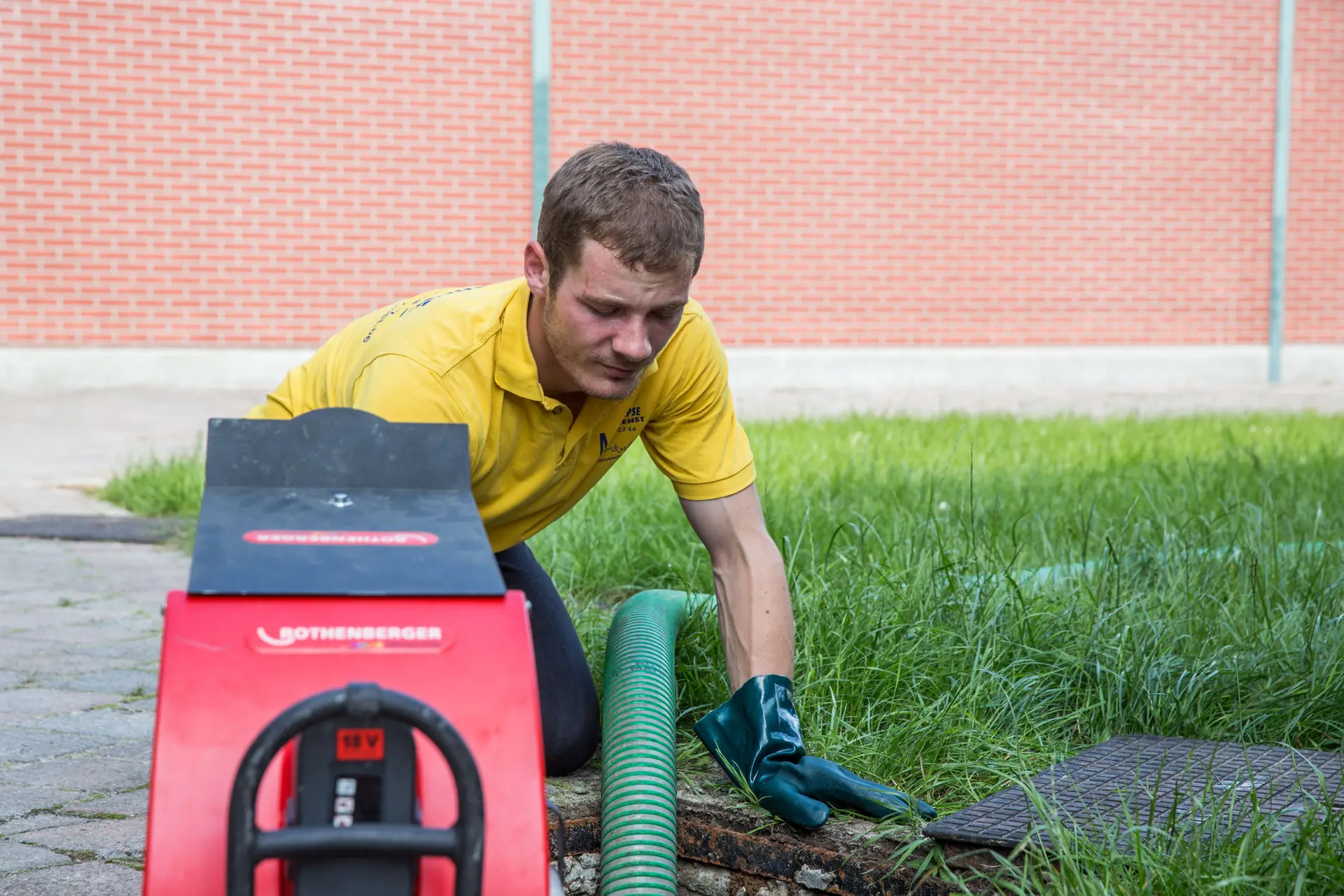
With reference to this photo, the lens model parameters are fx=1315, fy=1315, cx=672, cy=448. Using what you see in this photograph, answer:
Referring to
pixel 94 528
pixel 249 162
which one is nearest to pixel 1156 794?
pixel 94 528

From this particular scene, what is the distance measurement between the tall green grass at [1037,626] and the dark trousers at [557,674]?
0.70ft

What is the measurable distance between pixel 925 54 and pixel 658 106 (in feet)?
8.35

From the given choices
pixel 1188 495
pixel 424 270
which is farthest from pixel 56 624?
pixel 424 270

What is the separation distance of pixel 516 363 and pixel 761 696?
76 centimetres

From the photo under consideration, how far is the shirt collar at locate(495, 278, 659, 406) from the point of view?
236cm

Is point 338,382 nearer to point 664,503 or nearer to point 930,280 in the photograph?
point 664,503

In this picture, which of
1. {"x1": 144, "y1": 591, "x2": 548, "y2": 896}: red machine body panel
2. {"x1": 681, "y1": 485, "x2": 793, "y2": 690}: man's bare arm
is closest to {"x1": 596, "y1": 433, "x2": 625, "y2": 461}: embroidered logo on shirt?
{"x1": 681, "y1": 485, "x2": 793, "y2": 690}: man's bare arm

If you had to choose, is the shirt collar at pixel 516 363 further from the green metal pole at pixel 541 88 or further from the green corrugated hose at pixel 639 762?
the green metal pole at pixel 541 88

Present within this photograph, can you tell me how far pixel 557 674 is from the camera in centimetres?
277

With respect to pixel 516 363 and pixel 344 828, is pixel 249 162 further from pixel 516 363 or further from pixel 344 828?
pixel 344 828

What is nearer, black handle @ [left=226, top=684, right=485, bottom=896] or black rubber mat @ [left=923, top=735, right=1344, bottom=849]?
black handle @ [left=226, top=684, right=485, bottom=896]

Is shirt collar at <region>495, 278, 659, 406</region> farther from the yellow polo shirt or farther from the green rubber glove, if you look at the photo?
the green rubber glove

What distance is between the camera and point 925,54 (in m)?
11.8

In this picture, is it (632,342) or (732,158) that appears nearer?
(632,342)
